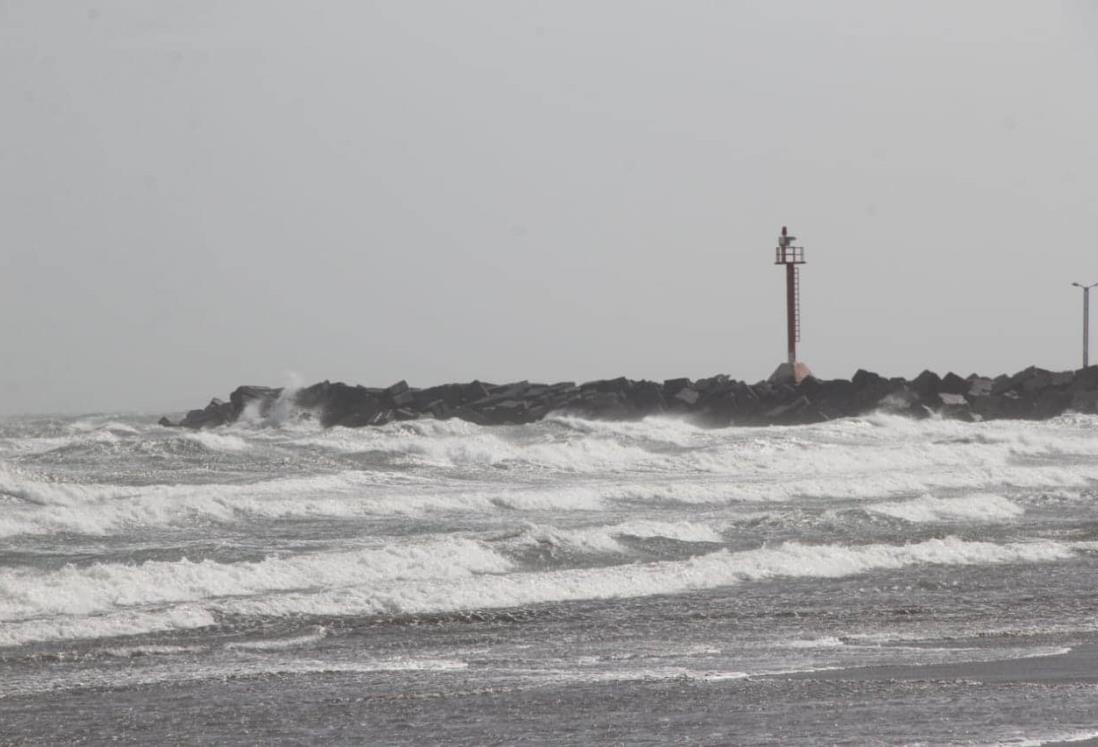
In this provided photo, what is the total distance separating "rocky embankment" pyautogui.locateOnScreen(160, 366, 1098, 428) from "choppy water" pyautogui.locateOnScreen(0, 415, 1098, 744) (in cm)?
→ 1654

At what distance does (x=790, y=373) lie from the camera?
45.2 meters

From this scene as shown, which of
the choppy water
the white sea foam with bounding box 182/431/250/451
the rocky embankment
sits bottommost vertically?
the choppy water

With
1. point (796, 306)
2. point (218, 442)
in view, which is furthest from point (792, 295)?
point (218, 442)

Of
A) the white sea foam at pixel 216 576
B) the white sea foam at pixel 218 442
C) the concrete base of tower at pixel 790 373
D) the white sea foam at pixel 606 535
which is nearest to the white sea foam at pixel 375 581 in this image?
the white sea foam at pixel 216 576

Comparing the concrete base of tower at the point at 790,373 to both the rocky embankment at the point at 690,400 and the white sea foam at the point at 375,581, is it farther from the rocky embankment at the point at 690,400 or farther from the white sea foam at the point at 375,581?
the white sea foam at the point at 375,581

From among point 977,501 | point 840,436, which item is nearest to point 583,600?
point 977,501

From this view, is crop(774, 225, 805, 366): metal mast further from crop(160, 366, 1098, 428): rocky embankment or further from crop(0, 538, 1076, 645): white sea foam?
crop(0, 538, 1076, 645): white sea foam

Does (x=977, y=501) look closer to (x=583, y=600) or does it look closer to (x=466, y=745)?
(x=583, y=600)

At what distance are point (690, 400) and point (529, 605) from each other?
3080cm

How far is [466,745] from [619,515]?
12.0 m

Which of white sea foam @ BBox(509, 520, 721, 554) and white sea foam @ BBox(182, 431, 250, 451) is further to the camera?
white sea foam @ BBox(182, 431, 250, 451)

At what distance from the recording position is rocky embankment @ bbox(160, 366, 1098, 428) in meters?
41.0

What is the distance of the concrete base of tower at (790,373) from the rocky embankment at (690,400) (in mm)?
176

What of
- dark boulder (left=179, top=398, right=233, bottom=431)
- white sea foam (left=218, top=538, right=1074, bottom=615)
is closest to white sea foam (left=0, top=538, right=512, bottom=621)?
white sea foam (left=218, top=538, right=1074, bottom=615)
